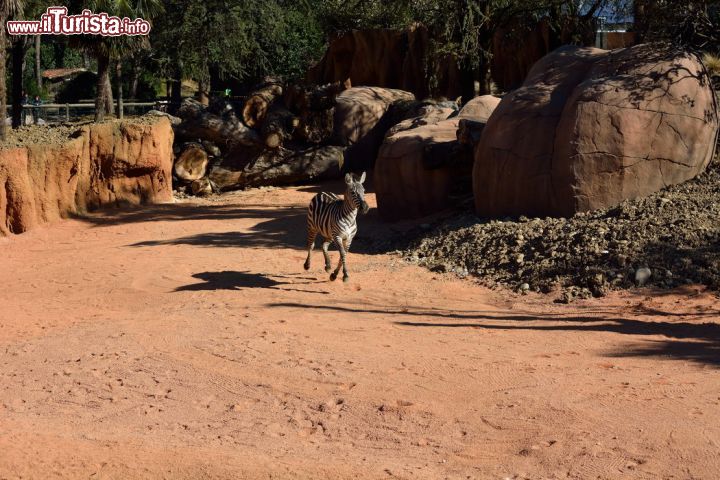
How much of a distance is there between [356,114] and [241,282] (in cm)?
1290

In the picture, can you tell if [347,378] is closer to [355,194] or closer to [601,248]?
[355,194]

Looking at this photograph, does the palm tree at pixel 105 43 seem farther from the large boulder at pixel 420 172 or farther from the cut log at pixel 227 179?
the large boulder at pixel 420 172

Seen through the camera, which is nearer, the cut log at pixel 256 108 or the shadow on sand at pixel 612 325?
the shadow on sand at pixel 612 325

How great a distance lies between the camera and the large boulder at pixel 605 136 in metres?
13.7

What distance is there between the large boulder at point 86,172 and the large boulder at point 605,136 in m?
9.53

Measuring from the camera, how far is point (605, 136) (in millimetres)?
13633

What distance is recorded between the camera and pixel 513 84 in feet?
94.9

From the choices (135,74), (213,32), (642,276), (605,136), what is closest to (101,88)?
(213,32)

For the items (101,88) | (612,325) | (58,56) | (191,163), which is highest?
(58,56)

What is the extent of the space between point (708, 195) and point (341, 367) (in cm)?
728

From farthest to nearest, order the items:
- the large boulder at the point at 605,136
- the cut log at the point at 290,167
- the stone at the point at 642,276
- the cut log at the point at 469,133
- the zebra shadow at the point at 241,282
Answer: the cut log at the point at 290,167 → the cut log at the point at 469,133 → the large boulder at the point at 605,136 → the zebra shadow at the point at 241,282 → the stone at the point at 642,276

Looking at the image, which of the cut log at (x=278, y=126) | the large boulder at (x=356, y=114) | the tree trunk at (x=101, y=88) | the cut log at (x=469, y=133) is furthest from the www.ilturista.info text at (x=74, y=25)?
the cut log at (x=469, y=133)

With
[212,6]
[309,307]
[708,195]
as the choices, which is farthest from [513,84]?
[309,307]

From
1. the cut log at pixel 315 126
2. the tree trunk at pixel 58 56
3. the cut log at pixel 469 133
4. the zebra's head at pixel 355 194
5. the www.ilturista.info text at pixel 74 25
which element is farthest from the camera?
the tree trunk at pixel 58 56
